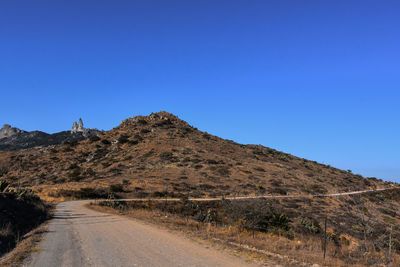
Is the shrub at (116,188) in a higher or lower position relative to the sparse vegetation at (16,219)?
higher

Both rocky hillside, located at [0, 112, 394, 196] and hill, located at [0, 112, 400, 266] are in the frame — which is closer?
hill, located at [0, 112, 400, 266]

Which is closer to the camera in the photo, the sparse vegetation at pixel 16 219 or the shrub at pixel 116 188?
the sparse vegetation at pixel 16 219

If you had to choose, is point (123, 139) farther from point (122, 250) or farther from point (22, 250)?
point (122, 250)

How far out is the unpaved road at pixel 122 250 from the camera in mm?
8430

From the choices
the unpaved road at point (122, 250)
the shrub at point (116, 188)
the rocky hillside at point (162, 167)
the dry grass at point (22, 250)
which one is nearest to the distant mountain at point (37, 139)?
the rocky hillside at point (162, 167)

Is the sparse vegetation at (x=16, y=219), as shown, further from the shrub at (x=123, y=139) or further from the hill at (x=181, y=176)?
the shrub at (x=123, y=139)

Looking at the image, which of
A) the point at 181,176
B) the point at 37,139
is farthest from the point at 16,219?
the point at 37,139

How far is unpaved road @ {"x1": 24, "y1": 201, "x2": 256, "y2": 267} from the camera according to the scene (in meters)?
8.43

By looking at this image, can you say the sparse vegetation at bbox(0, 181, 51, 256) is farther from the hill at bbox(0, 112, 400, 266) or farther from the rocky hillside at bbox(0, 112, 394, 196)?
the rocky hillside at bbox(0, 112, 394, 196)

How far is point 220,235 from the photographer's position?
520 inches

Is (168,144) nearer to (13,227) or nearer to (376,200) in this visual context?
(376,200)

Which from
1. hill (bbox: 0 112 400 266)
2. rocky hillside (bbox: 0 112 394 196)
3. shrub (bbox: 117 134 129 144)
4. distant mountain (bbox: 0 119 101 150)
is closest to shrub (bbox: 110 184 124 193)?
hill (bbox: 0 112 400 266)

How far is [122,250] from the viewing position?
982cm

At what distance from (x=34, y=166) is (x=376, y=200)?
75816mm
